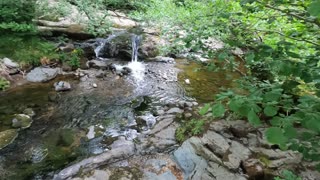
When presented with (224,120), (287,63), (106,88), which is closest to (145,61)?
(106,88)

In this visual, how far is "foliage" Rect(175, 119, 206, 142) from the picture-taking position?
4.64 m

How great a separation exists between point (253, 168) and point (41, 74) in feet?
22.0

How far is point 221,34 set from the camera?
3.87 meters

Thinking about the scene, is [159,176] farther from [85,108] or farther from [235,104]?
[85,108]

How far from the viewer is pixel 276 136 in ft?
3.76

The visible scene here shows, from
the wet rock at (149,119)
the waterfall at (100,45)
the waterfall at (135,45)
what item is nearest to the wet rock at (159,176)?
the wet rock at (149,119)

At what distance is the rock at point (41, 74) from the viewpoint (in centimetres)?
785

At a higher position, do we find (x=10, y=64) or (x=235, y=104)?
(x=235, y=104)

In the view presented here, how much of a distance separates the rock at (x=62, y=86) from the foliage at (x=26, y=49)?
5.24 feet

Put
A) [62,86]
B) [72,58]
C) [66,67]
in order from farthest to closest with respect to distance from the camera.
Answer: [72,58] < [66,67] < [62,86]

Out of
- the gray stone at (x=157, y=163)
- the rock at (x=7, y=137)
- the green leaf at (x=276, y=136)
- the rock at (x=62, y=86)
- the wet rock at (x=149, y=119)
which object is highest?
the green leaf at (x=276, y=136)

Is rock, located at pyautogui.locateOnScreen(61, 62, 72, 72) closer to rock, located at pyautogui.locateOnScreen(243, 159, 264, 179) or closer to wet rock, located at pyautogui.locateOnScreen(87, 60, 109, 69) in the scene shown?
wet rock, located at pyautogui.locateOnScreen(87, 60, 109, 69)

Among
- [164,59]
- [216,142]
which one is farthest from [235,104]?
[164,59]

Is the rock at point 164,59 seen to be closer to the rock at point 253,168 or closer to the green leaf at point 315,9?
the rock at point 253,168
